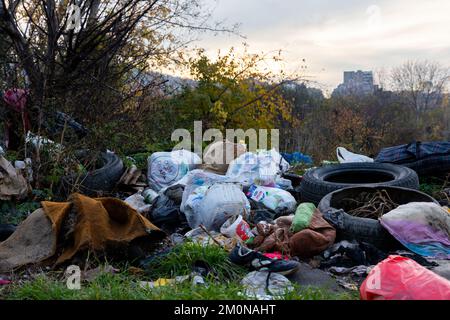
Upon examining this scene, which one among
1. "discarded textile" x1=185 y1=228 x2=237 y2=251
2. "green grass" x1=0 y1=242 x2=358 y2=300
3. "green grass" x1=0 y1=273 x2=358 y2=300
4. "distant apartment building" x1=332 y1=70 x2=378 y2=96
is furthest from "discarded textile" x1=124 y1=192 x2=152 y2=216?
"distant apartment building" x1=332 y1=70 x2=378 y2=96

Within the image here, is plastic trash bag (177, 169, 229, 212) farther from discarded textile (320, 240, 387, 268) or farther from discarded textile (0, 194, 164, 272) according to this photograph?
discarded textile (320, 240, 387, 268)

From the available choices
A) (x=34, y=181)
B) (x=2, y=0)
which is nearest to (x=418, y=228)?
(x=34, y=181)

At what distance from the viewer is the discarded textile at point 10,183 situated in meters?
4.78

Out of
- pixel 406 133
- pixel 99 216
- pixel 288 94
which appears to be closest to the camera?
pixel 99 216

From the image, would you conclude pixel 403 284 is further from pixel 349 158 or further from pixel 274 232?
pixel 349 158

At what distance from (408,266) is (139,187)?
4.15m

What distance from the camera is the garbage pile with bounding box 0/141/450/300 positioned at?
3.12 meters

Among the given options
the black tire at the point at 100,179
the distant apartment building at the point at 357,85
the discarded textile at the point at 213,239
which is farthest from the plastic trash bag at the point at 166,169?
the distant apartment building at the point at 357,85

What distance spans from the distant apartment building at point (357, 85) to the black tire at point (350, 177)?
16.1m

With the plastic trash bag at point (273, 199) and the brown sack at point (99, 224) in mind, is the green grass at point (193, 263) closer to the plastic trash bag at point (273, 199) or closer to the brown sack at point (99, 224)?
the brown sack at point (99, 224)

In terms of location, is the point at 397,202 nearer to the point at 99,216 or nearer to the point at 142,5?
the point at 99,216

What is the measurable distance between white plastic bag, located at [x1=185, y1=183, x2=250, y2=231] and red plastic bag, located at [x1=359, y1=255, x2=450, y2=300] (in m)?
2.00
